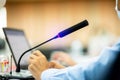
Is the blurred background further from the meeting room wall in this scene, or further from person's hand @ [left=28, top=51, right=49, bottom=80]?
person's hand @ [left=28, top=51, right=49, bottom=80]

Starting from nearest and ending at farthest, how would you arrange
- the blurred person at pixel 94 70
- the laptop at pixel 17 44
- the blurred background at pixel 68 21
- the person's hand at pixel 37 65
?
the blurred person at pixel 94 70, the person's hand at pixel 37 65, the laptop at pixel 17 44, the blurred background at pixel 68 21

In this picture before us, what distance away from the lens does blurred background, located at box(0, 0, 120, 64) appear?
3.29m

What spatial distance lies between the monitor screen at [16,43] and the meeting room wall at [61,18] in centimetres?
169

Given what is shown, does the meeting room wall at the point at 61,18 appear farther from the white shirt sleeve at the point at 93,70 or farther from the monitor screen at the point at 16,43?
the white shirt sleeve at the point at 93,70

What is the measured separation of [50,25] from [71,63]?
1.92m

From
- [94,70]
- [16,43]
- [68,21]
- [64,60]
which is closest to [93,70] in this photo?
[94,70]

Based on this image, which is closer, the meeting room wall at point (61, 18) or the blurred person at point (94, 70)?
the blurred person at point (94, 70)

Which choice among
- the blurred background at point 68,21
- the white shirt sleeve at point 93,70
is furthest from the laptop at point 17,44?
the blurred background at point 68,21

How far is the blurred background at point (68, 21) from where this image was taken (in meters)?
3.29

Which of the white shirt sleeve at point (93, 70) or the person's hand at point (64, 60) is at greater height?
the white shirt sleeve at point (93, 70)

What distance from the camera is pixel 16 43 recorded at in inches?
59.6

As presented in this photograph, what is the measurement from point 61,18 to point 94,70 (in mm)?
2445

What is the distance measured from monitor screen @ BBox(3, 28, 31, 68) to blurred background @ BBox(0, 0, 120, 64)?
1.65 m

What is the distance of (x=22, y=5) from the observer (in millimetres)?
3420
